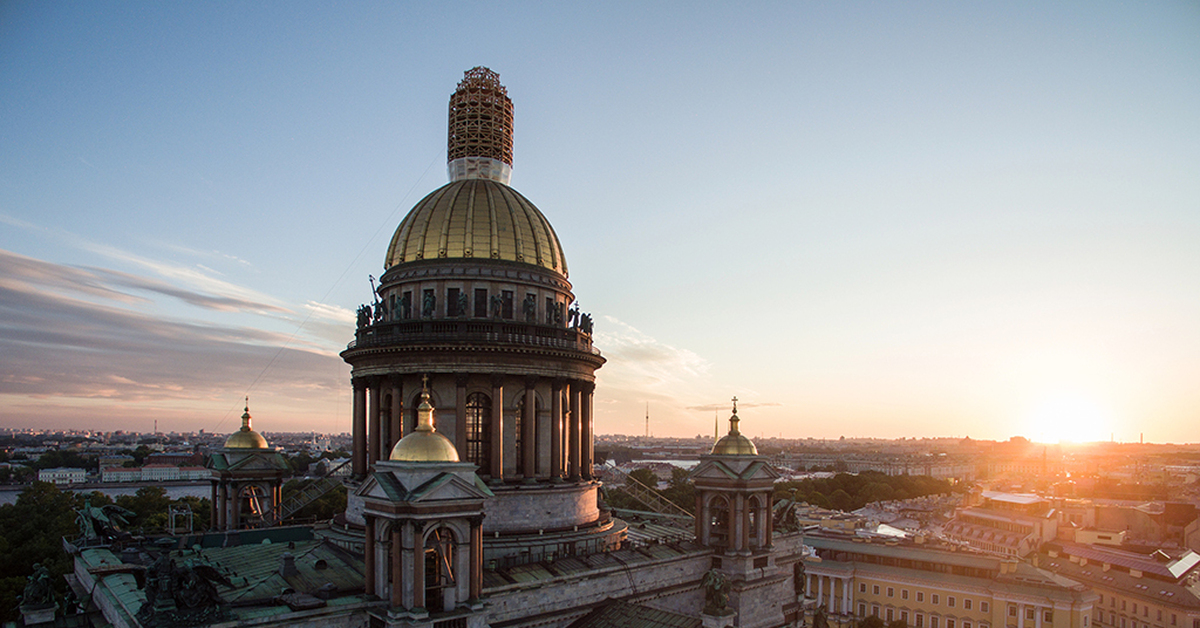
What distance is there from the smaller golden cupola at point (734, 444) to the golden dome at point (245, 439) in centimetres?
2979

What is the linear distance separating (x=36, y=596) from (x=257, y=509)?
55.1 feet

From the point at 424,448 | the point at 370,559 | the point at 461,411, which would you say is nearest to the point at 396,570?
the point at 370,559

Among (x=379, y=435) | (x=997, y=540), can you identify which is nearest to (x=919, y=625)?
(x=997, y=540)

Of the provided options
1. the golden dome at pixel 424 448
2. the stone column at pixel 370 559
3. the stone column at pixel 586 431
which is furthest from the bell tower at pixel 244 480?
the golden dome at pixel 424 448

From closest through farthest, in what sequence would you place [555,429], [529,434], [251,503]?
1. [529,434]
2. [555,429]
3. [251,503]

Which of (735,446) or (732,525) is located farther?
(735,446)

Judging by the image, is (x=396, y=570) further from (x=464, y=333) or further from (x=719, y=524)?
(x=719, y=524)

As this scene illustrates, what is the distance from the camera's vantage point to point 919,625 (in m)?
75.9

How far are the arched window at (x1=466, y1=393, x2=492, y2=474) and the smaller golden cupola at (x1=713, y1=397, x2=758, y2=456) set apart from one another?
43.3 feet

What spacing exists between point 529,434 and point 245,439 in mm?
20467

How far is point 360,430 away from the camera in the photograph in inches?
1753

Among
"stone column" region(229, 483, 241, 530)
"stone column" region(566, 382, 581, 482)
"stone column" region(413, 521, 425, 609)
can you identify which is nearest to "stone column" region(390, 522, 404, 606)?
"stone column" region(413, 521, 425, 609)

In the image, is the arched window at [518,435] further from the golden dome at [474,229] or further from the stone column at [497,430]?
the golden dome at [474,229]

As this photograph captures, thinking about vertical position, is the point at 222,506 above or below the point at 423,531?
below
